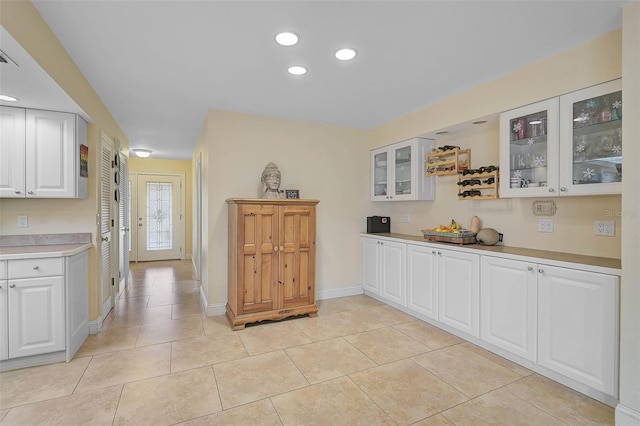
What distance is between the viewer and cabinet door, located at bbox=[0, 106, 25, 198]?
263cm

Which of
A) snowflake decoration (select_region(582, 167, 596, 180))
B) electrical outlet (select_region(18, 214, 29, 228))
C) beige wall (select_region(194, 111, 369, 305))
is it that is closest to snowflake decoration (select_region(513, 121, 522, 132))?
snowflake decoration (select_region(582, 167, 596, 180))

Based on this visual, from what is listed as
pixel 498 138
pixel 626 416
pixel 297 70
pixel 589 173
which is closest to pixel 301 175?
pixel 297 70

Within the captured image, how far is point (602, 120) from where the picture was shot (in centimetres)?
223

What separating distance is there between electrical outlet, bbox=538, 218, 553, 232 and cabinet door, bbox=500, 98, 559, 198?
35 centimetres

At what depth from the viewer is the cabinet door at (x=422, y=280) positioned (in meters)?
3.34

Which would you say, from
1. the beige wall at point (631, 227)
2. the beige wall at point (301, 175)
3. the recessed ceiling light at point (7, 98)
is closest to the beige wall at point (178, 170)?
the beige wall at point (301, 175)

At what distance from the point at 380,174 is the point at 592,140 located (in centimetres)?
253

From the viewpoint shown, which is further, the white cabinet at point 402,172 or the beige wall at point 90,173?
the white cabinet at point 402,172

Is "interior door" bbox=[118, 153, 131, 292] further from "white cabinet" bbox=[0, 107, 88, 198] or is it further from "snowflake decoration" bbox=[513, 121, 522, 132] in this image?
"snowflake decoration" bbox=[513, 121, 522, 132]

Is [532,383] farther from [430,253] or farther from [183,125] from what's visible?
[183,125]

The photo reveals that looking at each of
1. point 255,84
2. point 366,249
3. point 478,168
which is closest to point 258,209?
point 255,84

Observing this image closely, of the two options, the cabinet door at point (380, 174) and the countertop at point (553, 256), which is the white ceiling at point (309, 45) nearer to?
the cabinet door at point (380, 174)

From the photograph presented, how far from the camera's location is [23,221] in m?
2.90

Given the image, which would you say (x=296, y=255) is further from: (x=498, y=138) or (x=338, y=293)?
(x=498, y=138)
